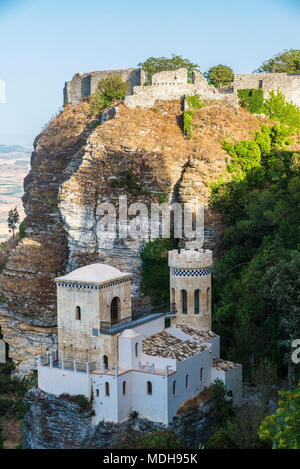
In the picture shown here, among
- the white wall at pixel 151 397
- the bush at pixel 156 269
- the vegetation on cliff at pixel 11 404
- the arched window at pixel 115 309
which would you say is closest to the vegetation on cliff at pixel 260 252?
the bush at pixel 156 269

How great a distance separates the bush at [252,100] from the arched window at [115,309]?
59.5 feet

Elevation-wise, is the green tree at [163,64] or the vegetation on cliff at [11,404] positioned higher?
the green tree at [163,64]

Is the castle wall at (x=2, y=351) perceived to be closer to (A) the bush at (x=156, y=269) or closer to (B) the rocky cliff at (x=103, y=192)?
(B) the rocky cliff at (x=103, y=192)

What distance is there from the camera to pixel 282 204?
2936cm

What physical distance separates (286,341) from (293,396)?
6.16 m

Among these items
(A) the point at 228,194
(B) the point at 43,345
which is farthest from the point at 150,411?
(B) the point at 43,345

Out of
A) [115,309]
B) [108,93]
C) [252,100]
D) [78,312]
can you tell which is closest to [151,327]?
[115,309]

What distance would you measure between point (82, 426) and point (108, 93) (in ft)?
84.2

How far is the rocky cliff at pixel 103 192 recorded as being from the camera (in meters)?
33.1

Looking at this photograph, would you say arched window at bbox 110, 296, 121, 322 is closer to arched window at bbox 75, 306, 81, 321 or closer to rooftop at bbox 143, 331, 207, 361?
arched window at bbox 75, 306, 81, 321

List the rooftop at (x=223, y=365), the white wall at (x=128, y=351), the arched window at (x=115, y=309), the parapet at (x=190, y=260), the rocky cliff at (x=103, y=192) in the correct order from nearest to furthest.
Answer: the white wall at (x=128, y=351) → the rooftop at (x=223, y=365) → the arched window at (x=115, y=309) → the parapet at (x=190, y=260) → the rocky cliff at (x=103, y=192)

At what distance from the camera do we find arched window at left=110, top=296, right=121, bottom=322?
74.4 ft
